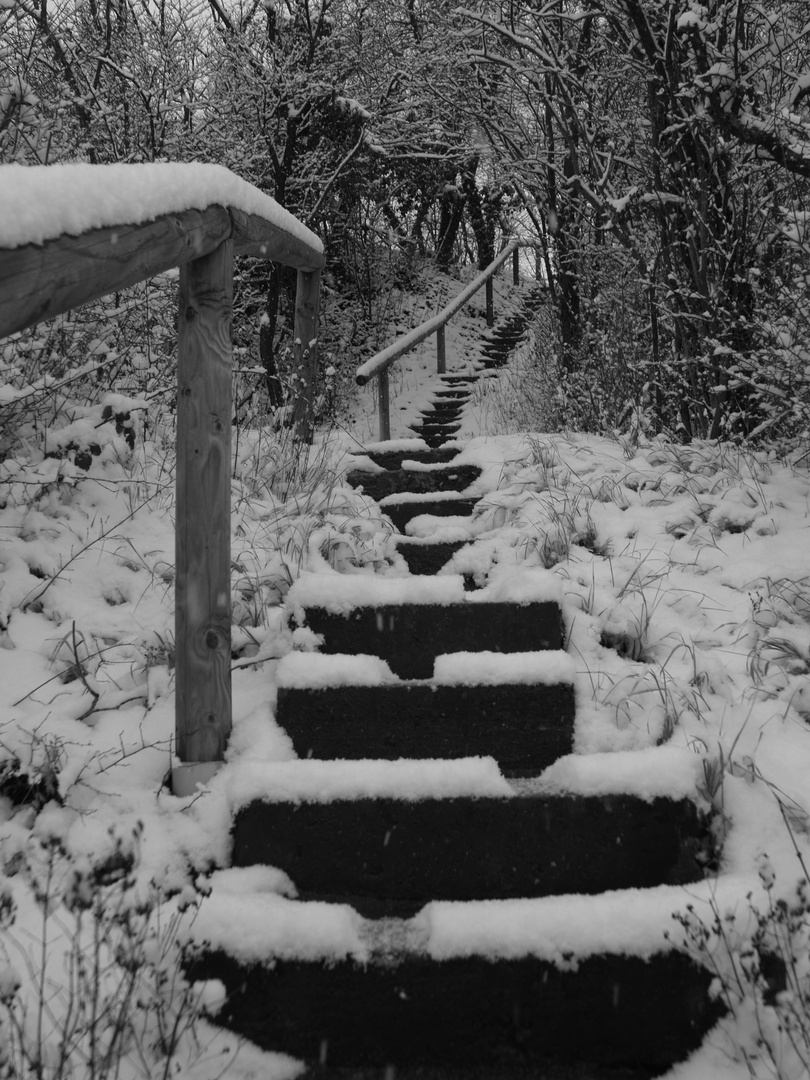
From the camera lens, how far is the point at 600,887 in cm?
209

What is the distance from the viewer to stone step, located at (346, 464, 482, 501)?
4719 mm

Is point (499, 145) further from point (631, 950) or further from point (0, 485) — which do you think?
point (631, 950)

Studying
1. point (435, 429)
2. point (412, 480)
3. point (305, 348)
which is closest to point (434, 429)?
point (435, 429)

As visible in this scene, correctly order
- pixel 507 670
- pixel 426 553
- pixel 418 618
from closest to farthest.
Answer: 1. pixel 507 670
2. pixel 418 618
3. pixel 426 553

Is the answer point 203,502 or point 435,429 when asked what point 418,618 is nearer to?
point 203,502

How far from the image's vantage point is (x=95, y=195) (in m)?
1.61

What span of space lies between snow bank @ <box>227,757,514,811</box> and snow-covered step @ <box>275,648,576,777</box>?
333mm

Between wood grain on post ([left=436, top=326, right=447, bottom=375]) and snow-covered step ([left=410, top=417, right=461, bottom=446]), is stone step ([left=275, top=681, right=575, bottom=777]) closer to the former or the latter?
snow-covered step ([left=410, top=417, right=461, bottom=446])

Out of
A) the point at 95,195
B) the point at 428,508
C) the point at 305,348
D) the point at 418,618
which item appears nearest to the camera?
the point at 95,195

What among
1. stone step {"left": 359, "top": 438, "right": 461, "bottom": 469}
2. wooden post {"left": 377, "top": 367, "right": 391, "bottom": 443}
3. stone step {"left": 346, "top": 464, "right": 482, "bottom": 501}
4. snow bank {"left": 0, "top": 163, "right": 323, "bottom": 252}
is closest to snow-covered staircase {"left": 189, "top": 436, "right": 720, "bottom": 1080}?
snow bank {"left": 0, "top": 163, "right": 323, "bottom": 252}

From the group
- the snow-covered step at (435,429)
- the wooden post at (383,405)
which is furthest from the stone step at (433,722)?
the snow-covered step at (435,429)

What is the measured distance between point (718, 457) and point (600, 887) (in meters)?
2.86

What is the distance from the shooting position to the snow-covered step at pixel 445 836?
208cm

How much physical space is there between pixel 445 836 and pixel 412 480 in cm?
285
